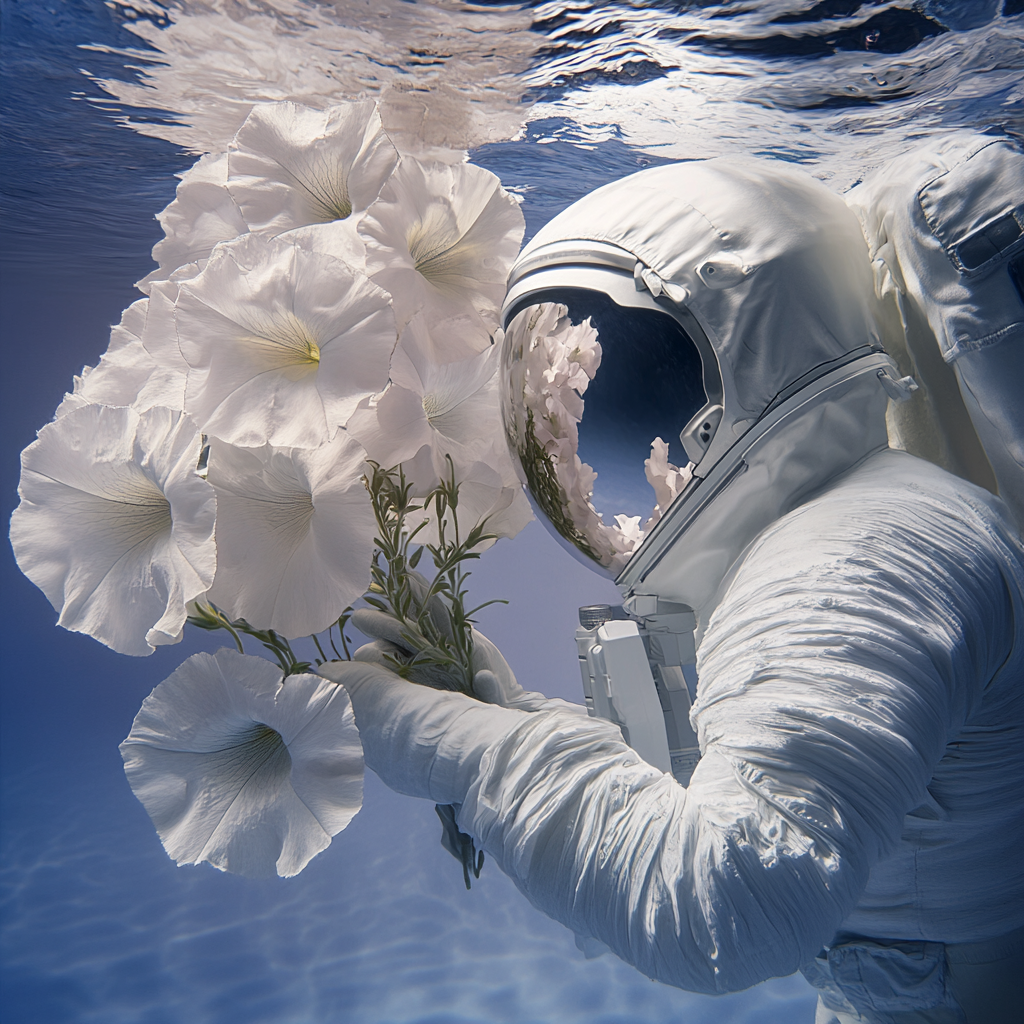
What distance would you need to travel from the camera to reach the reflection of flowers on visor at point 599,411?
633 millimetres

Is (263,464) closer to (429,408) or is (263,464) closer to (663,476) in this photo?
(429,408)

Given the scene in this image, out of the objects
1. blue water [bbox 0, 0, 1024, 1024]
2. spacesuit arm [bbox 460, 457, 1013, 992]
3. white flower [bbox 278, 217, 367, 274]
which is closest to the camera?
spacesuit arm [bbox 460, 457, 1013, 992]

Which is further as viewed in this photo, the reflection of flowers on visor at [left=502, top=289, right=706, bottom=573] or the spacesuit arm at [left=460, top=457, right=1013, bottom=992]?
the reflection of flowers on visor at [left=502, top=289, right=706, bottom=573]

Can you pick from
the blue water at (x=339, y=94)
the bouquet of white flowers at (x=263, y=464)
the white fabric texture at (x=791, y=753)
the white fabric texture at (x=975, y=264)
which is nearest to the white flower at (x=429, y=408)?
the bouquet of white flowers at (x=263, y=464)

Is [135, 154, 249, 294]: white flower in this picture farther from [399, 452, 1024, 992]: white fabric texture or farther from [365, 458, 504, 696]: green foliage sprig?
[399, 452, 1024, 992]: white fabric texture

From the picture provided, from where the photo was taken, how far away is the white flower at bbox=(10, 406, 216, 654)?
18.2 inches

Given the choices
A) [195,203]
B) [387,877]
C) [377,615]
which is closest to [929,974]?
[377,615]

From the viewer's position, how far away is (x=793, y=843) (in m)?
0.40

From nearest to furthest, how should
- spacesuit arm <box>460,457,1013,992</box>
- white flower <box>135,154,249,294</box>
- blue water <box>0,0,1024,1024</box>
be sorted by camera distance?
spacesuit arm <box>460,457,1013,992</box> → white flower <box>135,154,249,294</box> → blue water <box>0,0,1024,1024</box>

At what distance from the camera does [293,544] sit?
531mm

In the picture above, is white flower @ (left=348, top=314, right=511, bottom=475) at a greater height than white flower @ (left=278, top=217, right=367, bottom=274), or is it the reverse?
white flower @ (left=278, top=217, right=367, bottom=274)

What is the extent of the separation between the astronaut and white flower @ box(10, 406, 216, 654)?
21 centimetres

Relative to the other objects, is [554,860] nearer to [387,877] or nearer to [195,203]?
[195,203]

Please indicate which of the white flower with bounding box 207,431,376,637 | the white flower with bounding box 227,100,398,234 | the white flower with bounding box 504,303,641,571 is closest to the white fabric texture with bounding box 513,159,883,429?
the white flower with bounding box 504,303,641,571
